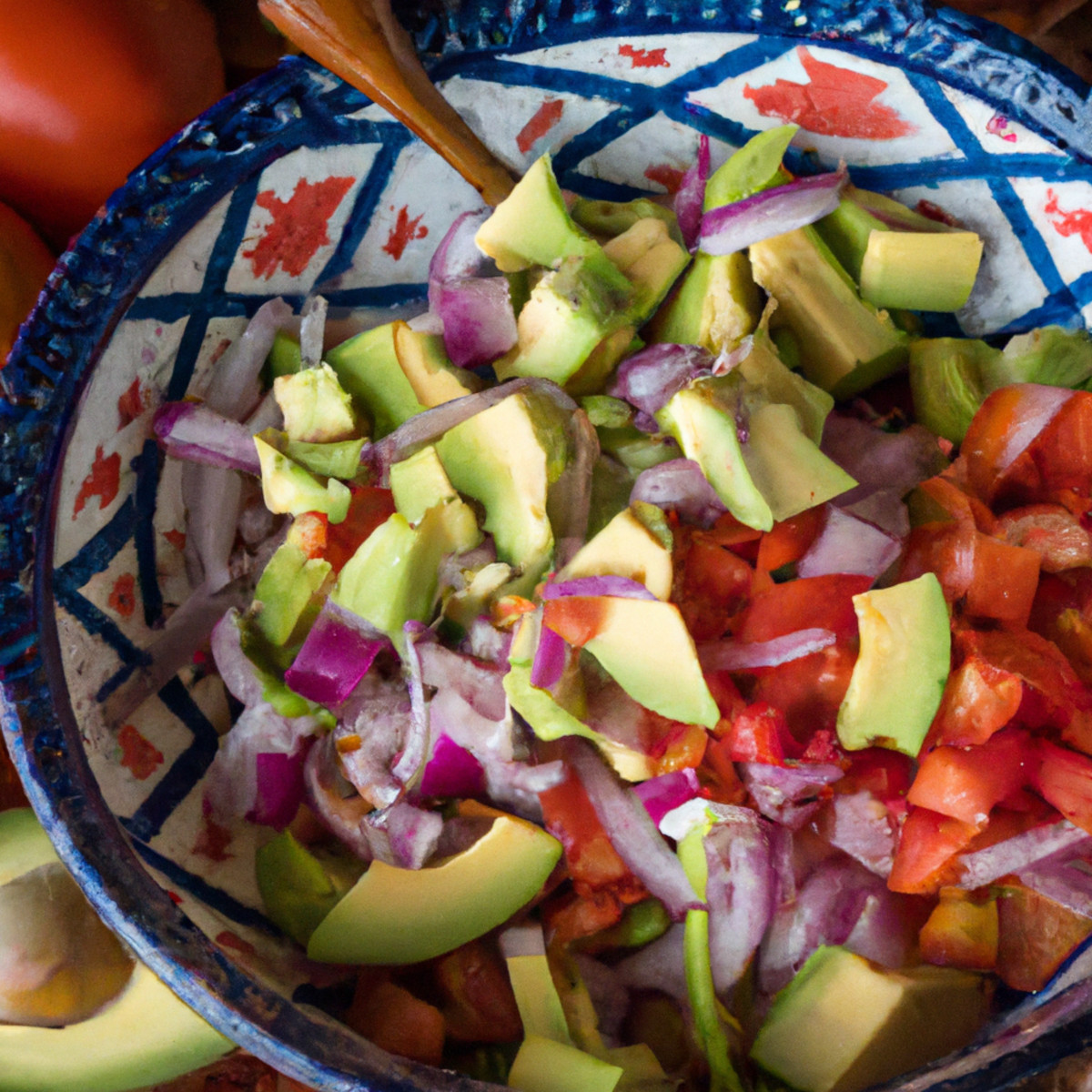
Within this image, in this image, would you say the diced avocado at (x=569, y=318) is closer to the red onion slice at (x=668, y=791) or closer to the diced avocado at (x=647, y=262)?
the diced avocado at (x=647, y=262)

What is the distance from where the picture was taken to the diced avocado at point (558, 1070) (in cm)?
70

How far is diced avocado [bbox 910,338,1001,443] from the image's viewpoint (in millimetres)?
928

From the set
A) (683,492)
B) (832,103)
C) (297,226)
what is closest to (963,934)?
(683,492)

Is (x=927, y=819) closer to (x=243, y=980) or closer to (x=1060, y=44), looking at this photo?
(x=243, y=980)

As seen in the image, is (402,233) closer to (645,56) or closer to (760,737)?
(645,56)

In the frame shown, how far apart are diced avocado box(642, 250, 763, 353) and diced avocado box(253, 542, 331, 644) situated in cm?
40

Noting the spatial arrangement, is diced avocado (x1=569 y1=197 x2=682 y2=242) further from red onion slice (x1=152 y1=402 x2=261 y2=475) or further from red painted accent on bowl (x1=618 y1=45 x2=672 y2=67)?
red onion slice (x1=152 y1=402 x2=261 y2=475)

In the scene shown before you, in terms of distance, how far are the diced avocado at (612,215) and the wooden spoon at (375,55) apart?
0.44 ft

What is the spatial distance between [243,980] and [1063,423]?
86 cm

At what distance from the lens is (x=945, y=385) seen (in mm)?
932

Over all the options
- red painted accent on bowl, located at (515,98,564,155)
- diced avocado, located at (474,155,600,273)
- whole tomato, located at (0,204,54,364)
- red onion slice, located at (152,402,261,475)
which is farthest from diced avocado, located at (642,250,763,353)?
whole tomato, located at (0,204,54,364)

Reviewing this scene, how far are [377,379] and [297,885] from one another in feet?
1.51

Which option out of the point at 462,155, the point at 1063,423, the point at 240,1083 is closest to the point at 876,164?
the point at 1063,423

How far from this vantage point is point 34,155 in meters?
1.02
